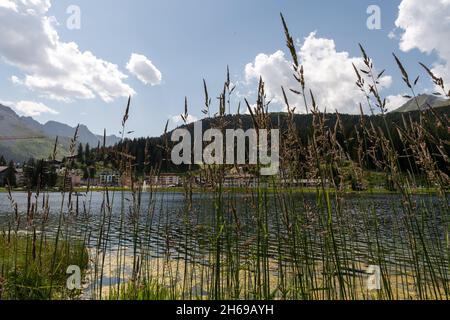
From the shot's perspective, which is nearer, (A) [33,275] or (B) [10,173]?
(B) [10,173]

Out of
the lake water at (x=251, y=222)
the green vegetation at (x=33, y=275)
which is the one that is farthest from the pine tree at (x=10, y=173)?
the green vegetation at (x=33, y=275)

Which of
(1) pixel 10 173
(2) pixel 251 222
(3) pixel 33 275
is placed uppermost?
(1) pixel 10 173

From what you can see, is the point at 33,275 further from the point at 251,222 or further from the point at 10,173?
the point at 251,222

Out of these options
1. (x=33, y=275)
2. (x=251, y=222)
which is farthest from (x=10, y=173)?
(x=251, y=222)

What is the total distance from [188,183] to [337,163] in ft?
7.15

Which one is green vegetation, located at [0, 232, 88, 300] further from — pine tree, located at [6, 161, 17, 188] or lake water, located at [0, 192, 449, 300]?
pine tree, located at [6, 161, 17, 188]

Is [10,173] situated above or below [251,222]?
above

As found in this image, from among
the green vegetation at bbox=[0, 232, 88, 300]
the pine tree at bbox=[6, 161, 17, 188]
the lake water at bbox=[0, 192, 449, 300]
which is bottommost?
the green vegetation at bbox=[0, 232, 88, 300]

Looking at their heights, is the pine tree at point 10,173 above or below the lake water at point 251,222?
above

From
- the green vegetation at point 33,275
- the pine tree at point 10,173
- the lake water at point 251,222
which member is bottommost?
the green vegetation at point 33,275

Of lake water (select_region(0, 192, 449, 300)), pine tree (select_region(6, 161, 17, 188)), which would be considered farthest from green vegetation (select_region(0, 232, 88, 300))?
pine tree (select_region(6, 161, 17, 188))

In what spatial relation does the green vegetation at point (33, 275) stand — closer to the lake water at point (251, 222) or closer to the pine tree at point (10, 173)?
the lake water at point (251, 222)
